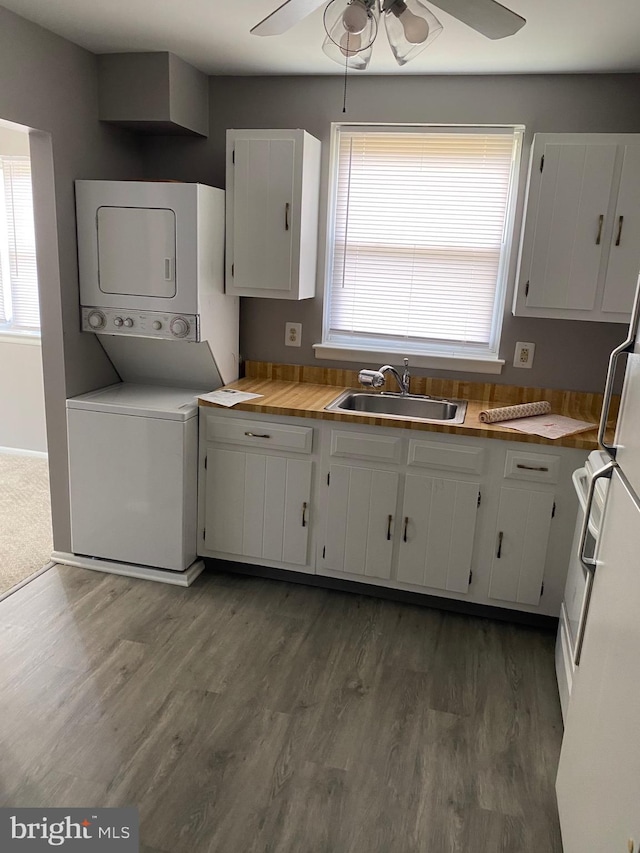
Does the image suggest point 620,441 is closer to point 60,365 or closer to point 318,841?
point 318,841

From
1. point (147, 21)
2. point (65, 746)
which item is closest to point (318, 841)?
point (65, 746)

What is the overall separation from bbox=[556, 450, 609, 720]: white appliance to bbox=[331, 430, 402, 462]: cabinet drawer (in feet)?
2.51

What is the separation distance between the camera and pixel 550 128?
2.93 meters

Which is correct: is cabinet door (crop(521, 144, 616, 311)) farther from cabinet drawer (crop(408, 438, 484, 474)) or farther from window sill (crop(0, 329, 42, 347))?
window sill (crop(0, 329, 42, 347))

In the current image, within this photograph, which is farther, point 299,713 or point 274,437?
point 274,437

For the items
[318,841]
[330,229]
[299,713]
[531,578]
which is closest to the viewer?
[318,841]

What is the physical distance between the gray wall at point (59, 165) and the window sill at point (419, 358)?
1.16 meters

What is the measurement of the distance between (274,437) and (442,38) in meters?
1.75

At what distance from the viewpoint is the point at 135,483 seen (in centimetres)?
306

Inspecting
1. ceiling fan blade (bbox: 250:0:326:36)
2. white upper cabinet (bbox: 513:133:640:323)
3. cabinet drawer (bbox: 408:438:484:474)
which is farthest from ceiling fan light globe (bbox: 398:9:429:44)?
cabinet drawer (bbox: 408:438:484:474)

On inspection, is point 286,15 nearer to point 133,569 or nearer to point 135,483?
point 135,483

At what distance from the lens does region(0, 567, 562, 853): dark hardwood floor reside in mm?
1858

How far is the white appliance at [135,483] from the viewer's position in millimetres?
2990

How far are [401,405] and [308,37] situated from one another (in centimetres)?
166
